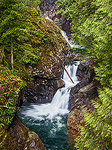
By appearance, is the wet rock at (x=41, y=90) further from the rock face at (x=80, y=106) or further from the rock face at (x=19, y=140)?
the rock face at (x=19, y=140)

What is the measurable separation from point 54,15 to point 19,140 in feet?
98.6

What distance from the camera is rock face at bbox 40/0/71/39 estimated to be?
27.6 metres

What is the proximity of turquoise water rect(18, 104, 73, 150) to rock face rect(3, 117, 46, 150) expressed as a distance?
4.89 ft

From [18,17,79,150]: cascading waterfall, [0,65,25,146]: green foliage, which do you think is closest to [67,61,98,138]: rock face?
[18,17,79,150]: cascading waterfall

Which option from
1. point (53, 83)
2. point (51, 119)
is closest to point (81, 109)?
point (51, 119)

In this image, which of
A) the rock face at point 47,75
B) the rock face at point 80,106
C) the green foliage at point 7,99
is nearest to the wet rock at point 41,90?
the rock face at point 47,75

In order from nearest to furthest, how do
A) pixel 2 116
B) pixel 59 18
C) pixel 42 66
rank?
pixel 2 116
pixel 42 66
pixel 59 18

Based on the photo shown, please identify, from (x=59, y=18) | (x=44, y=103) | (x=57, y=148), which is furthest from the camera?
(x=59, y=18)

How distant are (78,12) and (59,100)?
26.3 ft

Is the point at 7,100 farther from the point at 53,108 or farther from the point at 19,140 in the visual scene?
the point at 53,108

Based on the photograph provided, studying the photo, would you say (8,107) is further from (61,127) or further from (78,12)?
(78,12)

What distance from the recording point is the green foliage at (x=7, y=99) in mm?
4654

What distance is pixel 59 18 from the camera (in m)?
28.9

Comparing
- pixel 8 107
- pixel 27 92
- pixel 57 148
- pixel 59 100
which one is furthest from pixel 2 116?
pixel 59 100
